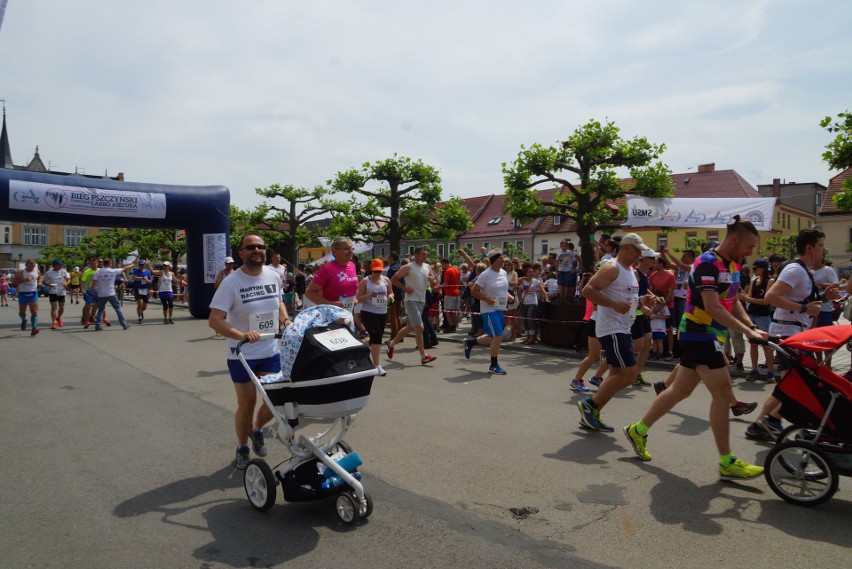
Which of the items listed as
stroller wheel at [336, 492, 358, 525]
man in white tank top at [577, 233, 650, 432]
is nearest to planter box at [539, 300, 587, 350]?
man in white tank top at [577, 233, 650, 432]

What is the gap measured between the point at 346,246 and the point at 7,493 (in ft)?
12.6

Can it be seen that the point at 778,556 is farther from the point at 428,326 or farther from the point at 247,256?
the point at 428,326

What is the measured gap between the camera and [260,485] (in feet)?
13.6

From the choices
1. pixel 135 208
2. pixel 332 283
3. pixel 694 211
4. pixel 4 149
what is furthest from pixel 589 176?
pixel 4 149

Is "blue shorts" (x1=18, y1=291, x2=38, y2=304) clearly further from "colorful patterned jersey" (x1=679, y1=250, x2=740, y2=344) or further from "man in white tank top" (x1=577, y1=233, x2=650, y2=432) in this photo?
"colorful patterned jersey" (x1=679, y1=250, x2=740, y2=344)

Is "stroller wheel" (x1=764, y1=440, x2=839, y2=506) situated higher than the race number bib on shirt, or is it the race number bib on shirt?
the race number bib on shirt

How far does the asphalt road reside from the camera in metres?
3.59

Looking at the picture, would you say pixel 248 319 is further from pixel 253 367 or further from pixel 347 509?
pixel 347 509

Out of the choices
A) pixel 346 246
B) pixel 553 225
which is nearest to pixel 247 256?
pixel 346 246

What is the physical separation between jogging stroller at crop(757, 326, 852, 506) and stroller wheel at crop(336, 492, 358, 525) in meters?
2.91

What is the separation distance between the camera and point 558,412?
280 inches

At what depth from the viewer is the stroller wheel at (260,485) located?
4070 mm

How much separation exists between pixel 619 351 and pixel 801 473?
188 centimetres

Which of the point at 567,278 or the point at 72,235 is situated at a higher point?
the point at 72,235
